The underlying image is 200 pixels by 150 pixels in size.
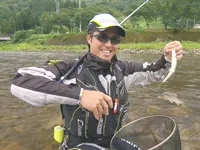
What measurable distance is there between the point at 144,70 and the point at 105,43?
0.89m

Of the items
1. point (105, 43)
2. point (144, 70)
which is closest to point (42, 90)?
point (105, 43)

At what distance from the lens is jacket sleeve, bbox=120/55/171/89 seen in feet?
10.9

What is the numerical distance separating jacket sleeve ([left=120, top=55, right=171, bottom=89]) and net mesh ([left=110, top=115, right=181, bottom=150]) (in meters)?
0.95

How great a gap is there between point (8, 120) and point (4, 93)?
3265 mm

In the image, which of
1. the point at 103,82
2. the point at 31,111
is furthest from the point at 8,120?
the point at 103,82

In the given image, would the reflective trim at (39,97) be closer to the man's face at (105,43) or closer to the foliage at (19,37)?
the man's face at (105,43)

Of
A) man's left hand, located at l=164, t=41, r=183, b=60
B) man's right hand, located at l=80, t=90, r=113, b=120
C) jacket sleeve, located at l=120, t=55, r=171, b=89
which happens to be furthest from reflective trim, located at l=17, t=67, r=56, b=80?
man's left hand, located at l=164, t=41, r=183, b=60

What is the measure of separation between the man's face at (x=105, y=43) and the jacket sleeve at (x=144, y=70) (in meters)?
0.52

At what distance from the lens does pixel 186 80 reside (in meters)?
11.2

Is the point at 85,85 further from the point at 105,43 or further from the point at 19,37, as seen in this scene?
the point at 19,37

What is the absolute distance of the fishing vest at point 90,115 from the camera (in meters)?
2.65

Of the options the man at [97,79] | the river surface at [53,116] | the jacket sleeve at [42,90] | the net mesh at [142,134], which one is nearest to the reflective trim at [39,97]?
the jacket sleeve at [42,90]

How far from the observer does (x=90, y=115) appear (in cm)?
263

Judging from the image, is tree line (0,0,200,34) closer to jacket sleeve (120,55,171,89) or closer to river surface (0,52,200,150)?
river surface (0,52,200,150)
